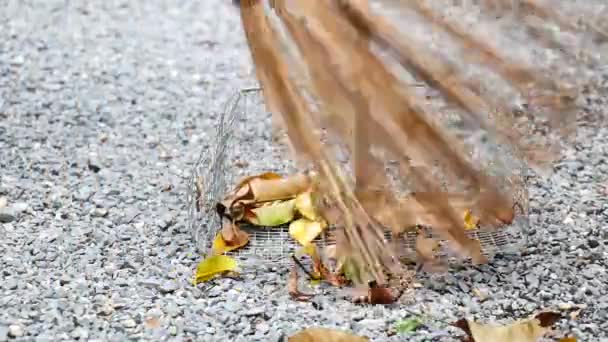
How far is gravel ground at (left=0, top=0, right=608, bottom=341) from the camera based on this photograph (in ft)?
4.21

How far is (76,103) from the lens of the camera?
82.7 inches

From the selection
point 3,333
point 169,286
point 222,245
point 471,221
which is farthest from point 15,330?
point 471,221

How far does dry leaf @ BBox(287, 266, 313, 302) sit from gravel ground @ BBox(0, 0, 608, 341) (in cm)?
2

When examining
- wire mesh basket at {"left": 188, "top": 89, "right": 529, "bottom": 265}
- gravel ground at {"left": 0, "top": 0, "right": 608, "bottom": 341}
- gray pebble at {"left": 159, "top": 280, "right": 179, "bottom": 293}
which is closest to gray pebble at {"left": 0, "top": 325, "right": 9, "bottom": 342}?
gravel ground at {"left": 0, "top": 0, "right": 608, "bottom": 341}

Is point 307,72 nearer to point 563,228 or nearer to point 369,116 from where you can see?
point 369,116

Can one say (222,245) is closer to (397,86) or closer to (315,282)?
(315,282)

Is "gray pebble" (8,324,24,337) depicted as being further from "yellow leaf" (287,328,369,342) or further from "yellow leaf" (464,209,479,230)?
"yellow leaf" (464,209,479,230)

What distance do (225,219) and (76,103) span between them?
0.71 meters

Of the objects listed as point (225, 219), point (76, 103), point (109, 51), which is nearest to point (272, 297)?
point (225, 219)

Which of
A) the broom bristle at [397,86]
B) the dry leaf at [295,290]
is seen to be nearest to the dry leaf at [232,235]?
the dry leaf at [295,290]

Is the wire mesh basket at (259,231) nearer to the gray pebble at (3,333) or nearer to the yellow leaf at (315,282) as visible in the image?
the yellow leaf at (315,282)

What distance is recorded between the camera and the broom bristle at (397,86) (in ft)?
2.88

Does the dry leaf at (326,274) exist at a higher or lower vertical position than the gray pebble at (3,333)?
lower

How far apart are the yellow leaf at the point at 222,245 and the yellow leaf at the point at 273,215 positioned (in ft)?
0.21
